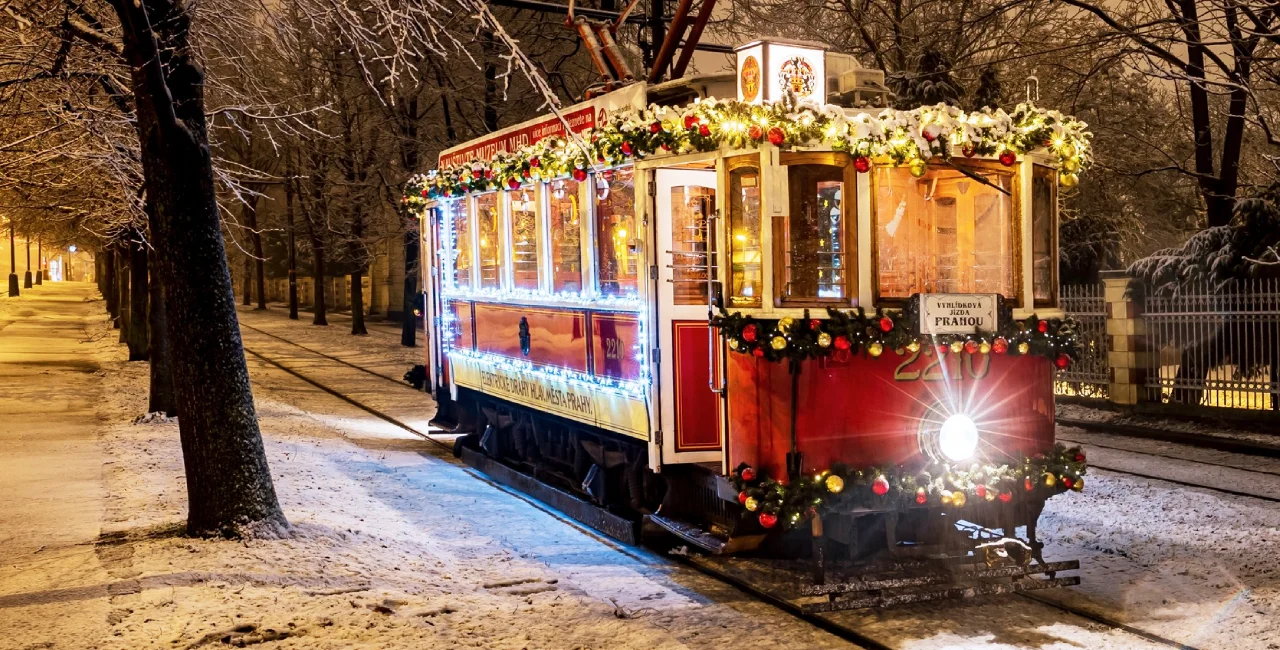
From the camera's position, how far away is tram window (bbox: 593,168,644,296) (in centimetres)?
929

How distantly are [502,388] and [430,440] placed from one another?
3423 millimetres

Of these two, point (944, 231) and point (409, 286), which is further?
point (409, 286)

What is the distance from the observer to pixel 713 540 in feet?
27.5

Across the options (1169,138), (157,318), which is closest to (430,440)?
(157,318)

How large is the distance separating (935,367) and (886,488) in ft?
3.08

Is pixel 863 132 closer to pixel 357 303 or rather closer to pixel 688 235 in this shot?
pixel 688 235

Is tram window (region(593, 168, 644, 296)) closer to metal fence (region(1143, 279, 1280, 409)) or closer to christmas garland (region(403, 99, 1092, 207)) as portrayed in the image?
christmas garland (region(403, 99, 1092, 207))

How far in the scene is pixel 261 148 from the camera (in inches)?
1633

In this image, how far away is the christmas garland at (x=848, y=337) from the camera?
301 inches

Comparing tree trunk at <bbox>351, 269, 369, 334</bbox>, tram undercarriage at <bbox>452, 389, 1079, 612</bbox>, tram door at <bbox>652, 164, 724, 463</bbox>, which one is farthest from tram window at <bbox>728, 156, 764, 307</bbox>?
tree trunk at <bbox>351, 269, 369, 334</bbox>

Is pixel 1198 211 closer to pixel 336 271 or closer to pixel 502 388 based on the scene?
pixel 502 388

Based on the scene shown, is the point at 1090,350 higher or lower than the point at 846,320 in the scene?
lower

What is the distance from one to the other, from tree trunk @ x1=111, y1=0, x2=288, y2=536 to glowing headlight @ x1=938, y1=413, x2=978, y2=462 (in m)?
4.58

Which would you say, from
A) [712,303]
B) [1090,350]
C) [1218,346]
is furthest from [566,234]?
[1090,350]
